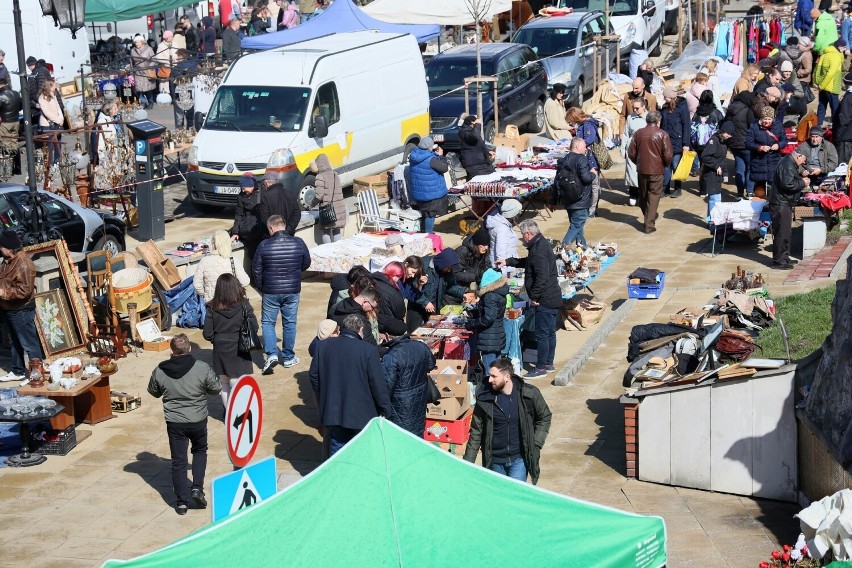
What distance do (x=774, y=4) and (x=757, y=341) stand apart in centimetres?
2808

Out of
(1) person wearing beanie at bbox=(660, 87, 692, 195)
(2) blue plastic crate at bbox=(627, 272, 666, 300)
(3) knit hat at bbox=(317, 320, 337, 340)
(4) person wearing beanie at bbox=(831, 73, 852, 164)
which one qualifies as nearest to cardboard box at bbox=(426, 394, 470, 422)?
(3) knit hat at bbox=(317, 320, 337, 340)

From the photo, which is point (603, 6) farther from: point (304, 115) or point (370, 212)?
point (370, 212)

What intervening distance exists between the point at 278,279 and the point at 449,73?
12.3 metres

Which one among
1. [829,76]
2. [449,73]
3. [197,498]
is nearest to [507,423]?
[197,498]

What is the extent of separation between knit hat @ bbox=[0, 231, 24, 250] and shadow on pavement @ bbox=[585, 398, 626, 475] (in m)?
6.41

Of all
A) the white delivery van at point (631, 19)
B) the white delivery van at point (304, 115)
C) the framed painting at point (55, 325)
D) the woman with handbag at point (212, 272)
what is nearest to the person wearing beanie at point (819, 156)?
the white delivery van at point (304, 115)

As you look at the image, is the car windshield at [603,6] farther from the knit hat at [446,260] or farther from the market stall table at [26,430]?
the market stall table at [26,430]

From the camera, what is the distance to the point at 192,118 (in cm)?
2716

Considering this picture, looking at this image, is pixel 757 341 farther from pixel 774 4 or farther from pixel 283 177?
pixel 774 4

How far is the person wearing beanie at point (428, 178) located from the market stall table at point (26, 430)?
7.70m

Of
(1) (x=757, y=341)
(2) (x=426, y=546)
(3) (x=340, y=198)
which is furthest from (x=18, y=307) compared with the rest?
(2) (x=426, y=546)

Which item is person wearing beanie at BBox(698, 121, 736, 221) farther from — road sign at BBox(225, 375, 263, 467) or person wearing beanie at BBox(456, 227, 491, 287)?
road sign at BBox(225, 375, 263, 467)

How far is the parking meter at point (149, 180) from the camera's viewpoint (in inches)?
770

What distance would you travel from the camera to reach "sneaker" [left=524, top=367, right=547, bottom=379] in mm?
13875
